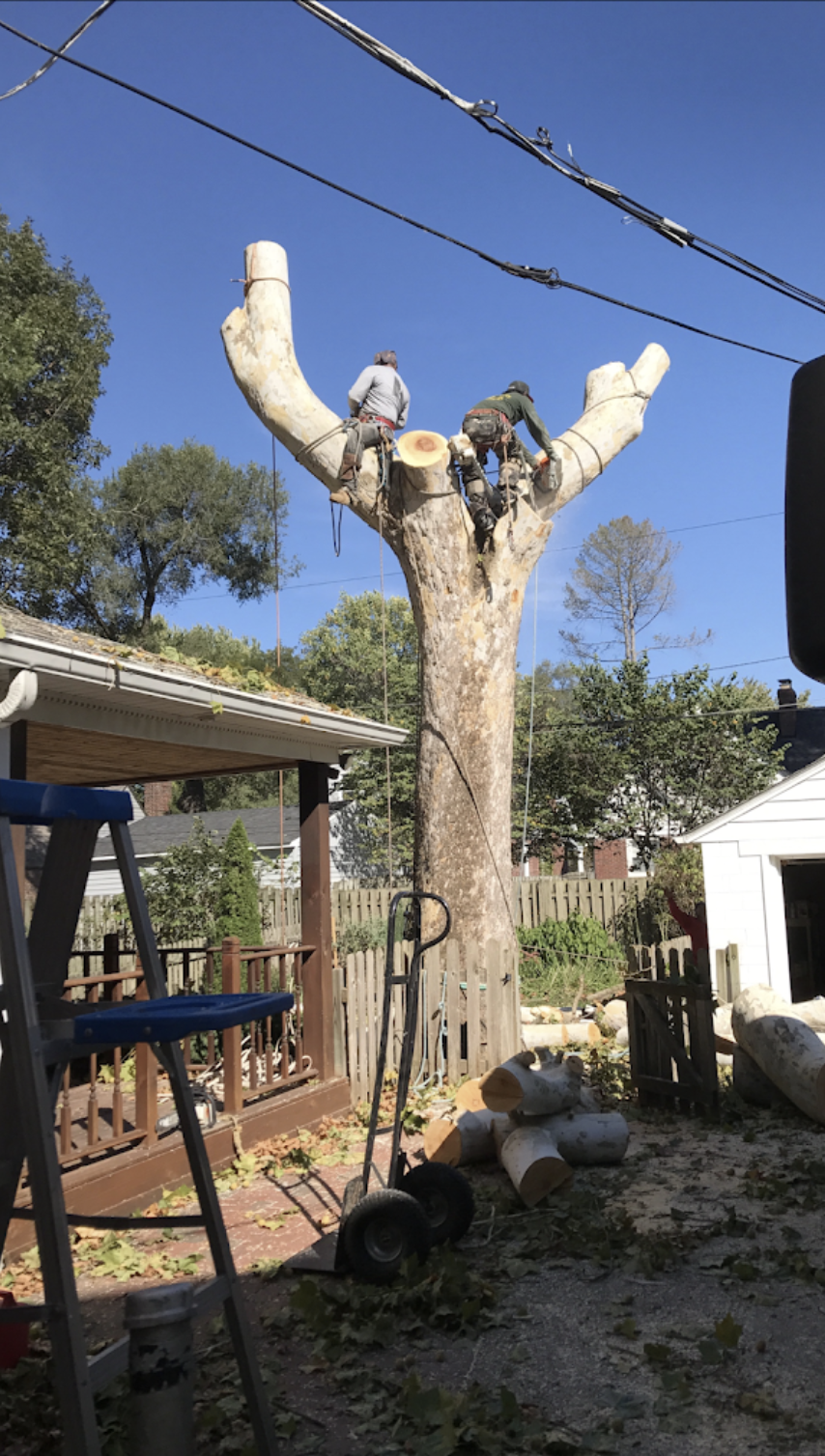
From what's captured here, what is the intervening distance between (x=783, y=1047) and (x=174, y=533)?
2912 centimetres

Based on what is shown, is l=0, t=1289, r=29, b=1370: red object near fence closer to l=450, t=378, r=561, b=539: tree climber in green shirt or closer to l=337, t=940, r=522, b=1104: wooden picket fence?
l=337, t=940, r=522, b=1104: wooden picket fence

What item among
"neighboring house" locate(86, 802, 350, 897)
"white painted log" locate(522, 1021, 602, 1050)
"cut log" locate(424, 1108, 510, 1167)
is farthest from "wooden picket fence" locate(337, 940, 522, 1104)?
"neighboring house" locate(86, 802, 350, 897)

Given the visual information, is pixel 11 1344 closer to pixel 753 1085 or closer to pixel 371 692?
pixel 753 1085

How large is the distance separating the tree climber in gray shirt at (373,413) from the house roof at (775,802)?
7.06 meters

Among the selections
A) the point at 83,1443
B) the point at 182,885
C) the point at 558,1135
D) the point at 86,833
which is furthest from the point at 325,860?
the point at 182,885

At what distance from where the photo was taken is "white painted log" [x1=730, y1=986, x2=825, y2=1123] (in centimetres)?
752

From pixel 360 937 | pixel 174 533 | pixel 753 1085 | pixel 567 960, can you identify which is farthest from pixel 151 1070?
pixel 174 533

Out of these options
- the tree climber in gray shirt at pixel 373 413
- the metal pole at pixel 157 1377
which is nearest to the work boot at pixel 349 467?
the tree climber in gray shirt at pixel 373 413

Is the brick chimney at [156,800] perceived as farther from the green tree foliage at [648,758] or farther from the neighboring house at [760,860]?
the neighboring house at [760,860]

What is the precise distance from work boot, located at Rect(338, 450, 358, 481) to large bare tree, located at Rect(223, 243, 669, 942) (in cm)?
17

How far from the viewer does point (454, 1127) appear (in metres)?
6.74

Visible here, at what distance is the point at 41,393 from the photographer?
23.5 meters

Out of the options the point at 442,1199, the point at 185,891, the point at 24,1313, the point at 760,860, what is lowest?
the point at 442,1199

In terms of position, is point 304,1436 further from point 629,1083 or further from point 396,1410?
point 629,1083
